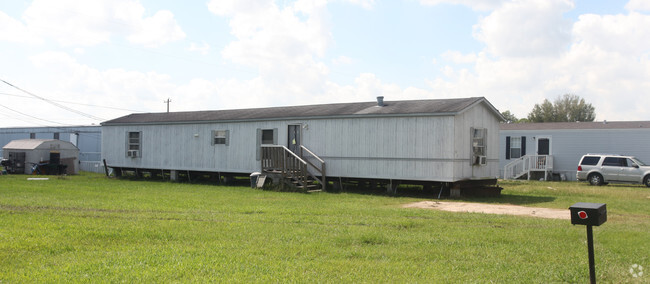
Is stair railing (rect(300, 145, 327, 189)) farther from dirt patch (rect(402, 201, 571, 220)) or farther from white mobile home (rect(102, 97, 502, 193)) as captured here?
dirt patch (rect(402, 201, 571, 220))

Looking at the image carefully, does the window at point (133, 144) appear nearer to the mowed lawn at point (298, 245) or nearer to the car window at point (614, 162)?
the mowed lawn at point (298, 245)

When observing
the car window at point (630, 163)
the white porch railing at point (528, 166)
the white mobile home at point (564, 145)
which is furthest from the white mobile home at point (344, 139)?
the white mobile home at point (564, 145)

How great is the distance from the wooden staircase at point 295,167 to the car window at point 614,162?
1267 centimetres

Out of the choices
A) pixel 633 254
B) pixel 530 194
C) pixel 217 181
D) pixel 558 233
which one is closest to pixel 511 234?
pixel 558 233

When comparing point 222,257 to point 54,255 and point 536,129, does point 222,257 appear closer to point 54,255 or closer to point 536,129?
point 54,255

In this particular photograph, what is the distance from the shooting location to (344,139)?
18.6m

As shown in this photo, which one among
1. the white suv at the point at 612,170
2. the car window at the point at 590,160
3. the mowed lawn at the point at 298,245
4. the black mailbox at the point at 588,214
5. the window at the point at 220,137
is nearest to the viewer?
the black mailbox at the point at 588,214

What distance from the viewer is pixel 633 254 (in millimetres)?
7043

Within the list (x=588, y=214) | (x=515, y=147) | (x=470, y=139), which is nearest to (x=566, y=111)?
(x=515, y=147)

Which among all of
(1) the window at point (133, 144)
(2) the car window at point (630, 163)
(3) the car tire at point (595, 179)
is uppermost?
(1) the window at point (133, 144)

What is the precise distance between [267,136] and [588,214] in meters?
16.5

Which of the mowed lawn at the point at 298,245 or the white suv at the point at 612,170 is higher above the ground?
the white suv at the point at 612,170

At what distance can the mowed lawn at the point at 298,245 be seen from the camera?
5.90m

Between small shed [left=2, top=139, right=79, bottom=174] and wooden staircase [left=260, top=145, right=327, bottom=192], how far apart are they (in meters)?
13.8
